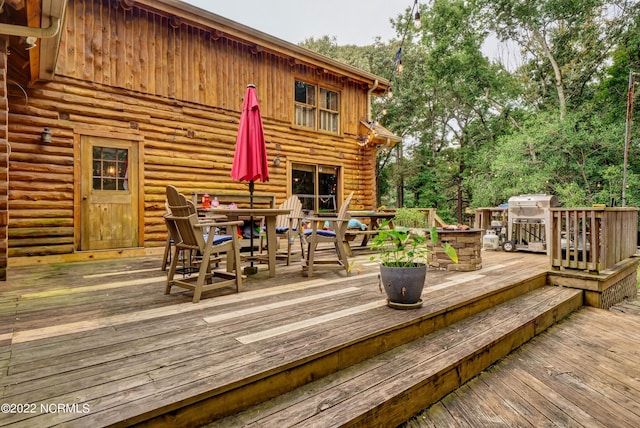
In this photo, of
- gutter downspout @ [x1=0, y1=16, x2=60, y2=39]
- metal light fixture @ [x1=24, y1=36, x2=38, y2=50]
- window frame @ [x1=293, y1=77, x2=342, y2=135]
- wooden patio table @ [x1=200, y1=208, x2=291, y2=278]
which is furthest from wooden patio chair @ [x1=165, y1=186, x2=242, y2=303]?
window frame @ [x1=293, y1=77, x2=342, y2=135]

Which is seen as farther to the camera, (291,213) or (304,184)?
(304,184)

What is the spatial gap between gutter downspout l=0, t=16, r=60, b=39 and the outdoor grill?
6445 mm

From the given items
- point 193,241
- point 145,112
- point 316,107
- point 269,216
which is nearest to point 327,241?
point 269,216

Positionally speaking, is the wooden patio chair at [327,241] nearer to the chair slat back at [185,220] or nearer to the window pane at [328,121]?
the chair slat back at [185,220]

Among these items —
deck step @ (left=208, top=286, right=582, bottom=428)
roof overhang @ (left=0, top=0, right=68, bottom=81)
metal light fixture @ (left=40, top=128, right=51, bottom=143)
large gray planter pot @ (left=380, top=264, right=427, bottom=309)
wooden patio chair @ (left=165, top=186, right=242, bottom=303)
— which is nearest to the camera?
deck step @ (left=208, top=286, right=582, bottom=428)

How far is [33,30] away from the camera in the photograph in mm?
2756

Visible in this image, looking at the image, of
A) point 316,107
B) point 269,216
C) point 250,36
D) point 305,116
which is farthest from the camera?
point 316,107

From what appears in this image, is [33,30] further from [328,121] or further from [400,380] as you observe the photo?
[328,121]

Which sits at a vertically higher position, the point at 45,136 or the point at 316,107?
the point at 316,107

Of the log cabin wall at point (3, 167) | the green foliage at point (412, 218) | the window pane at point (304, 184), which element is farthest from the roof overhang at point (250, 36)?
the green foliage at point (412, 218)

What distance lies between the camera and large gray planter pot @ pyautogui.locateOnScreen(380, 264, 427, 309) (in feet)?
7.70

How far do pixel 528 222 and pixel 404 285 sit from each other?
432 centimetres

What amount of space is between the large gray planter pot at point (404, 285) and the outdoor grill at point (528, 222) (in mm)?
3909

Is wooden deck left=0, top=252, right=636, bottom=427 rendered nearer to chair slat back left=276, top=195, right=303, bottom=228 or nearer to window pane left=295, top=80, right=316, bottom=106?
chair slat back left=276, top=195, right=303, bottom=228
